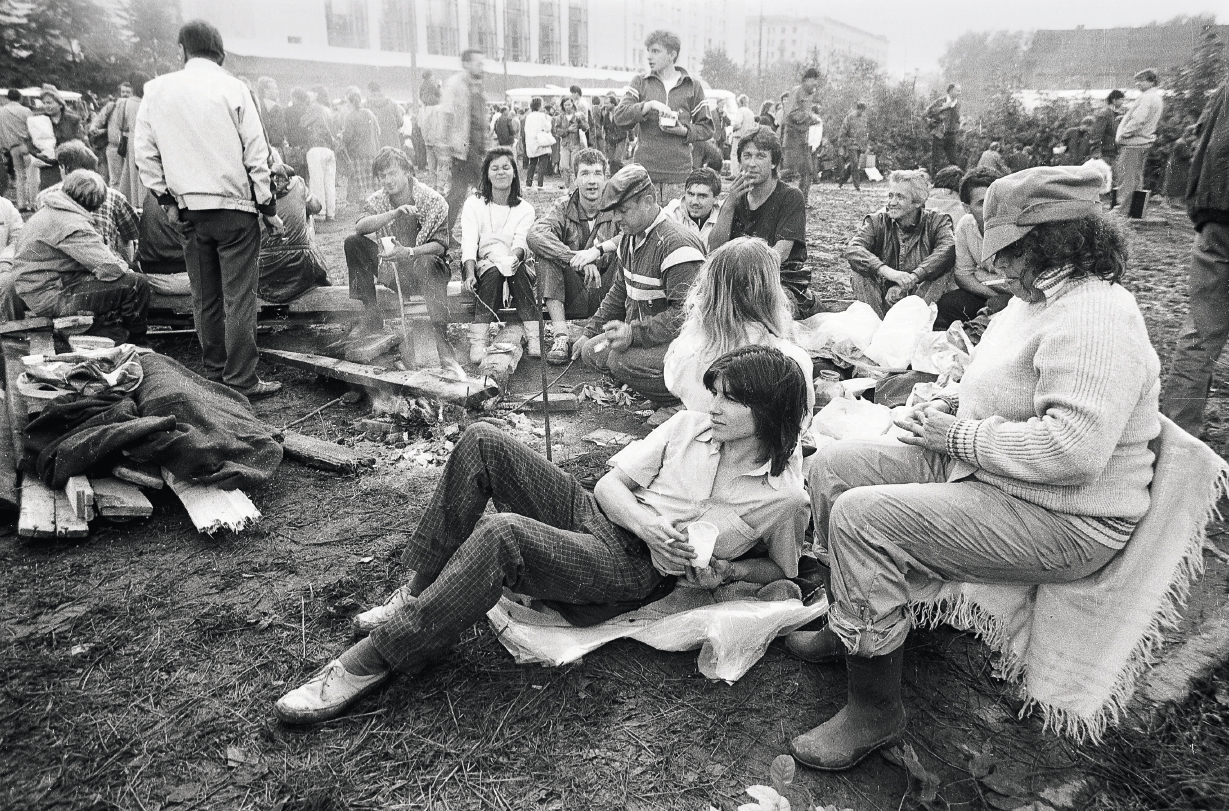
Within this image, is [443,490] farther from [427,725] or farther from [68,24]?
[68,24]

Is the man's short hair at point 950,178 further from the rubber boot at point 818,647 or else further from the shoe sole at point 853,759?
the shoe sole at point 853,759

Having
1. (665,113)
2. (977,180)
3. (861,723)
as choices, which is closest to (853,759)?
(861,723)

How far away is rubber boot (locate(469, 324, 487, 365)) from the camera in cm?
579

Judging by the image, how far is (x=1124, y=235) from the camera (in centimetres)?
220

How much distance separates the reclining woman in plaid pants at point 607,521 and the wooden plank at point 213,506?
42.5 inches

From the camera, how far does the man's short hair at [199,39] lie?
4828 millimetres

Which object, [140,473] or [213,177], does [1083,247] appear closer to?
[140,473]

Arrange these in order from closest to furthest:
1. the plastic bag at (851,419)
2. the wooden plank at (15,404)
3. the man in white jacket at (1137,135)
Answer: the wooden plank at (15,404), the plastic bag at (851,419), the man in white jacket at (1137,135)

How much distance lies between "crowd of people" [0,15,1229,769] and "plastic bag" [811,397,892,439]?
800 mm

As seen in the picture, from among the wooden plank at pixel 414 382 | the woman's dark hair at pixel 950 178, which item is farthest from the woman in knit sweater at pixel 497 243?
the woman's dark hair at pixel 950 178

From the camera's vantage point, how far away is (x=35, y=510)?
11.4 ft

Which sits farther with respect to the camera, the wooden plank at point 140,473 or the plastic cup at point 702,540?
the wooden plank at point 140,473

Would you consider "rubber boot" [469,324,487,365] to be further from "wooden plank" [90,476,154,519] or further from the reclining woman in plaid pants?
the reclining woman in plaid pants

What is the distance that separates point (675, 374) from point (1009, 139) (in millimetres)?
16767
